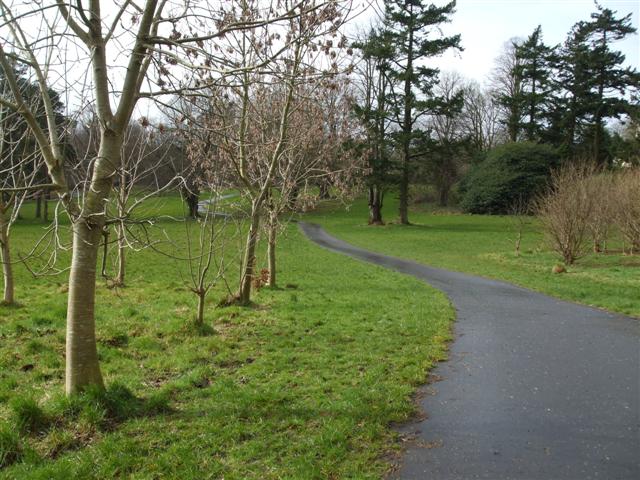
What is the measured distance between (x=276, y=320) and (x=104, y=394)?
4.25 meters

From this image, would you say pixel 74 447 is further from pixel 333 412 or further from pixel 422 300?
pixel 422 300

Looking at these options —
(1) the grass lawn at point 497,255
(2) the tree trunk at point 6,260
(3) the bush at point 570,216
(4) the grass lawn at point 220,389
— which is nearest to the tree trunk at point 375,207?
(1) the grass lawn at point 497,255

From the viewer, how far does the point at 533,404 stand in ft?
16.4

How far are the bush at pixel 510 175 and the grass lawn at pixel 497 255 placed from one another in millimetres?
1607

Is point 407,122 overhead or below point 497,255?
overhead

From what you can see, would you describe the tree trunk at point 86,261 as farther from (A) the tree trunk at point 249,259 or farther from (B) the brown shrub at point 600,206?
(B) the brown shrub at point 600,206

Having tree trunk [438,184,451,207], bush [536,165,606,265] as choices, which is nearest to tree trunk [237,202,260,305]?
bush [536,165,606,265]

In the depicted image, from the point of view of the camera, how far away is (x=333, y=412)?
183 inches

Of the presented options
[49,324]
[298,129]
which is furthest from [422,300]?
[49,324]

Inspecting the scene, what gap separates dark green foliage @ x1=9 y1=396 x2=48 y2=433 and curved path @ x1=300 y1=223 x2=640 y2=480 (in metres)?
2.94

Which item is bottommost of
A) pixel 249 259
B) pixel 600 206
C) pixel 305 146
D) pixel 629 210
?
pixel 249 259

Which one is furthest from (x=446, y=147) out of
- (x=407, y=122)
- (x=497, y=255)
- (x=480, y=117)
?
(x=480, y=117)

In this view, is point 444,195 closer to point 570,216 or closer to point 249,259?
point 570,216

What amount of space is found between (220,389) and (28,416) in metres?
1.71
